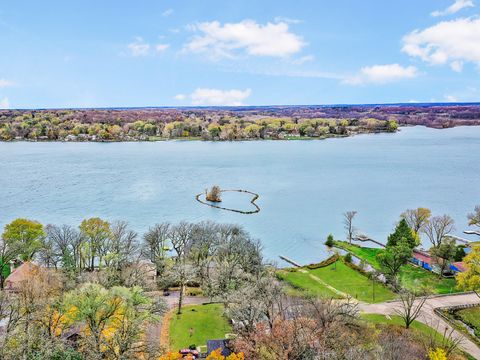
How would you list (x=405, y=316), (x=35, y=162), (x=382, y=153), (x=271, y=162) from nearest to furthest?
1. (x=405, y=316)
2. (x=35, y=162)
3. (x=271, y=162)
4. (x=382, y=153)

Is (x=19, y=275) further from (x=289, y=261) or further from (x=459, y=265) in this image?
(x=459, y=265)

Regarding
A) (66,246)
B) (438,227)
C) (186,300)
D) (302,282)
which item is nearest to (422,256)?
(438,227)

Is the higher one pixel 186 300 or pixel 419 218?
pixel 419 218

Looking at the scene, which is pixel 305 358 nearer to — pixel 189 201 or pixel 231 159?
pixel 189 201

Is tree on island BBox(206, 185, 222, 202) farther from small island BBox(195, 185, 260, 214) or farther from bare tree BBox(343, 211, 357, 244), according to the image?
bare tree BBox(343, 211, 357, 244)

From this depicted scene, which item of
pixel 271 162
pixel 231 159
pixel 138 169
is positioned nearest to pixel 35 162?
pixel 138 169

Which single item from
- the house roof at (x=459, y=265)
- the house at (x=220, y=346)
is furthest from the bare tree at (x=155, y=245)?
the house roof at (x=459, y=265)
